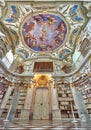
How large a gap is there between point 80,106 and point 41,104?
3325mm

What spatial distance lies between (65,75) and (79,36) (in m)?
4.08

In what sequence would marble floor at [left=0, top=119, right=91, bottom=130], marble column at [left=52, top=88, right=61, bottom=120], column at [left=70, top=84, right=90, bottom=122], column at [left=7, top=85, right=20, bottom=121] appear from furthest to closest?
marble column at [left=52, top=88, right=61, bottom=120] < column at [left=7, top=85, right=20, bottom=121] < column at [left=70, top=84, right=90, bottom=122] < marble floor at [left=0, top=119, right=91, bottom=130]

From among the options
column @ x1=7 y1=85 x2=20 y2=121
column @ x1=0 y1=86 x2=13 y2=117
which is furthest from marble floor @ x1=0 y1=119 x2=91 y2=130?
column @ x1=0 y1=86 x2=13 y2=117

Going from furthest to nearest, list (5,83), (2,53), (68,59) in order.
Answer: (68,59)
(2,53)
(5,83)

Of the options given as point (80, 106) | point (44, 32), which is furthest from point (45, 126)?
point (44, 32)

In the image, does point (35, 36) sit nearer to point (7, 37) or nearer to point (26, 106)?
point (7, 37)

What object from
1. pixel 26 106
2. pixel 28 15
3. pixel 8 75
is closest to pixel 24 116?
pixel 26 106

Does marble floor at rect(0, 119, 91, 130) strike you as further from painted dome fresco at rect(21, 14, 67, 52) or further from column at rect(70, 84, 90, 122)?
painted dome fresco at rect(21, 14, 67, 52)

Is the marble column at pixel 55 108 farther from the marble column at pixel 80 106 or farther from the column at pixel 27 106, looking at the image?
the column at pixel 27 106

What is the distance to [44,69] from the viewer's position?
12.2m

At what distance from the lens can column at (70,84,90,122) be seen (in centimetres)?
621

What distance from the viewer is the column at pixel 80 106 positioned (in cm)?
621

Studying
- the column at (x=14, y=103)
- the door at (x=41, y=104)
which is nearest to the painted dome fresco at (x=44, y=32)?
the door at (x=41, y=104)

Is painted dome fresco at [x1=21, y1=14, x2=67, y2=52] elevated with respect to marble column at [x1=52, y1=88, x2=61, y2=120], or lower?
elevated
